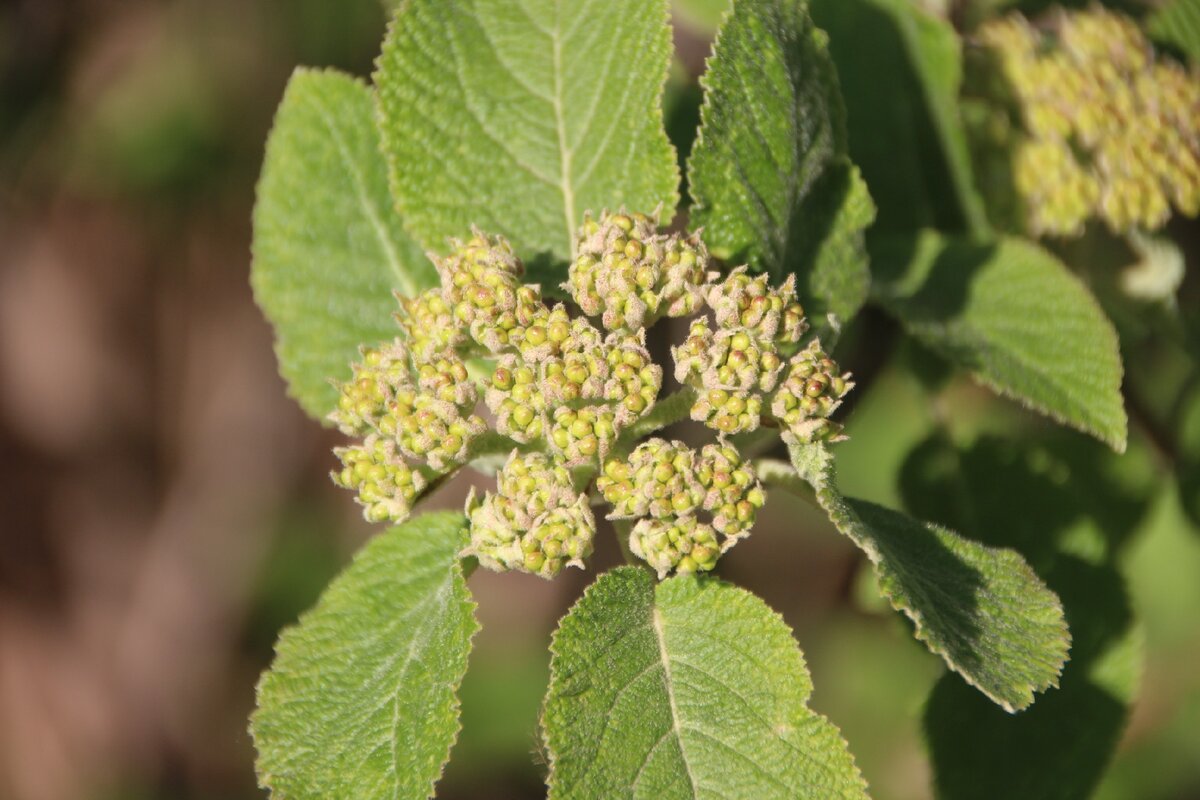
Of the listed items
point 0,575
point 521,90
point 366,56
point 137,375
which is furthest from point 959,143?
point 0,575

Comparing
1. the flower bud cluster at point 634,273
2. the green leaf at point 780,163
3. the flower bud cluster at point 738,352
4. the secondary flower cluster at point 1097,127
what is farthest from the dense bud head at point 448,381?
the secondary flower cluster at point 1097,127

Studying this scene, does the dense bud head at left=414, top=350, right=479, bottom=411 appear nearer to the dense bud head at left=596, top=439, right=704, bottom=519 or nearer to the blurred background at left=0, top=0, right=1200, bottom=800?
the dense bud head at left=596, top=439, right=704, bottom=519

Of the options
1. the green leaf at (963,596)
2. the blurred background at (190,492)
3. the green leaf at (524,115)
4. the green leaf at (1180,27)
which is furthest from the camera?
the blurred background at (190,492)

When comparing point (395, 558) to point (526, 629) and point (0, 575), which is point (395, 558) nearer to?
point (526, 629)

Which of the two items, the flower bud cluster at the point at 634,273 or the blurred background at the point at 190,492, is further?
the blurred background at the point at 190,492

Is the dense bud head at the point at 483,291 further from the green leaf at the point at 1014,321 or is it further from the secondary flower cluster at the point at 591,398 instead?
the green leaf at the point at 1014,321

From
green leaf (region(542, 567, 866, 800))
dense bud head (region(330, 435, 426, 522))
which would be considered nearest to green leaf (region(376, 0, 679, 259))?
dense bud head (region(330, 435, 426, 522))

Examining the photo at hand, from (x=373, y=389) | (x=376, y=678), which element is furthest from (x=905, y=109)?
(x=376, y=678)
